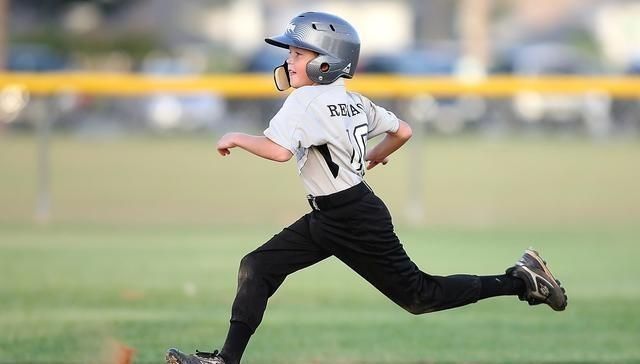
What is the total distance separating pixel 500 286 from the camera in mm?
7148

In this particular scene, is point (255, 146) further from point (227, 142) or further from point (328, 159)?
point (328, 159)

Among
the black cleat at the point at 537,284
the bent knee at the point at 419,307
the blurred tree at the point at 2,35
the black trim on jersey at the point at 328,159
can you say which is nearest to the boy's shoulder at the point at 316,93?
the black trim on jersey at the point at 328,159

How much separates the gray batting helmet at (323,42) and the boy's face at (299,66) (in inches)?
1.7

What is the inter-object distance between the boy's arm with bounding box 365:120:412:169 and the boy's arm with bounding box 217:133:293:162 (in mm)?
944

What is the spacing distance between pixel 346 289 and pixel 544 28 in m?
82.3

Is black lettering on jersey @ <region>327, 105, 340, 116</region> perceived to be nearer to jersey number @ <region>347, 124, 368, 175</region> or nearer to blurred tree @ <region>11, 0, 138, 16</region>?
jersey number @ <region>347, 124, 368, 175</region>

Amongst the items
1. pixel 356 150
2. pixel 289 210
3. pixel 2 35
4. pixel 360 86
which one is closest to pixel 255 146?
pixel 356 150

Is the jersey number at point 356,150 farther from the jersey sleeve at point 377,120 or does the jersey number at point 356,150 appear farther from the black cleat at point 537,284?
the black cleat at point 537,284

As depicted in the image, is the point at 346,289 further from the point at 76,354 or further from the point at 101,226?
the point at 101,226

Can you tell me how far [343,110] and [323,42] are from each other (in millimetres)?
375

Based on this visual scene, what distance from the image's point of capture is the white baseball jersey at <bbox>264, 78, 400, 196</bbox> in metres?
6.58

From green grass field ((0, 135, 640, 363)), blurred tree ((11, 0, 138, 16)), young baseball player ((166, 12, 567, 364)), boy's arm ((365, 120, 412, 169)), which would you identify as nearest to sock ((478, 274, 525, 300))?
young baseball player ((166, 12, 567, 364))

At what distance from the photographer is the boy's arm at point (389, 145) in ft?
23.9

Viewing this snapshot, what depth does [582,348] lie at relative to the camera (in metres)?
8.55
